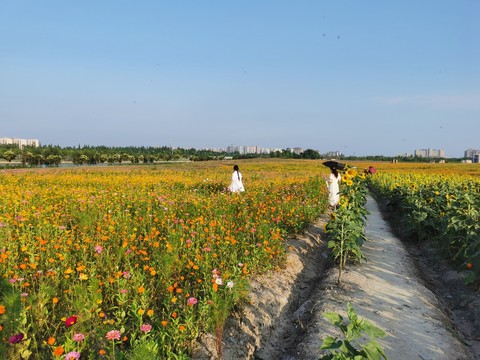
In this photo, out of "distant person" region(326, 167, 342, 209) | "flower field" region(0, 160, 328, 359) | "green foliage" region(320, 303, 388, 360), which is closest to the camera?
"green foliage" region(320, 303, 388, 360)

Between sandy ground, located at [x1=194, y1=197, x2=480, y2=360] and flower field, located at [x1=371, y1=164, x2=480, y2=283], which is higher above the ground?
flower field, located at [x1=371, y1=164, x2=480, y2=283]

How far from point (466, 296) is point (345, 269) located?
2236 millimetres

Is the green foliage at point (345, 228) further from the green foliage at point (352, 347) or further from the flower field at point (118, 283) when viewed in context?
the green foliage at point (352, 347)

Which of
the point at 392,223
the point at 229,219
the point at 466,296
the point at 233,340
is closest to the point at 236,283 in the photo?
the point at 233,340

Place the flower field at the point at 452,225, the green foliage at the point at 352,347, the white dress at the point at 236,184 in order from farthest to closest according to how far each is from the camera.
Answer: the white dress at the point at 236,184 → the flower field at the point at 452,225 → the green foliage at the point at 352,347

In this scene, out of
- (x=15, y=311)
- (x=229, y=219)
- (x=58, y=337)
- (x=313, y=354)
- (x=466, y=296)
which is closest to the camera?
(x=15, y=311)

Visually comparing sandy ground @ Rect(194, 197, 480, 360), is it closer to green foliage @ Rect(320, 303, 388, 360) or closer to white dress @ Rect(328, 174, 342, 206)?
green foliage @ Rect(320, 303, 388, 360)

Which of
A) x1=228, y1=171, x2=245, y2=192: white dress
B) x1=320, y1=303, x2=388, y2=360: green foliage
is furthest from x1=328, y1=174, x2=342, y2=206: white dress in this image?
x1=320, y1=303, x2=388, y2=360: green foliage

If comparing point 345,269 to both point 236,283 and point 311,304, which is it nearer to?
point 311,304

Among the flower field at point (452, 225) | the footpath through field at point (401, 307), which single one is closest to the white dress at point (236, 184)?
the footpath through field at point (401, 307)

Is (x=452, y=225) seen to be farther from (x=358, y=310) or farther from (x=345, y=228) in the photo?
(x=358, y=310)

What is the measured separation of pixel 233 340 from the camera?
401 centimetres

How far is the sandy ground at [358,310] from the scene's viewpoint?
402cm

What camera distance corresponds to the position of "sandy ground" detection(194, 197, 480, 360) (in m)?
4.02
